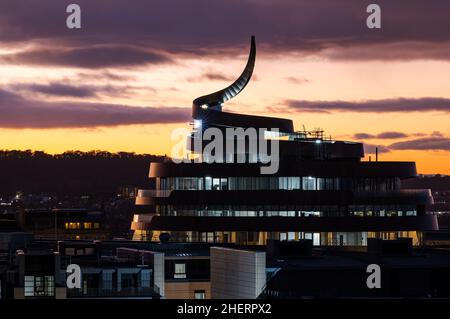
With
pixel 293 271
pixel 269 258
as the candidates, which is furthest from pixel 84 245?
pixel 293 271

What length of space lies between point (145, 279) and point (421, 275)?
2932cm

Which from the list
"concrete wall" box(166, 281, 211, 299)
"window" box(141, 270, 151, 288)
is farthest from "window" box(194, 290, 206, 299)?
"window" box(141, 270, 151, 288)

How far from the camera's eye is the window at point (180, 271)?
431 ft

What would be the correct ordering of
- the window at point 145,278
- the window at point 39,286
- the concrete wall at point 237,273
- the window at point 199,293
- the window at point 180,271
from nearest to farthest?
the window at point 39,286, the concrete wall at point 237,273, the window at point 145,278, the window at point 199,293, the window at point 180,271

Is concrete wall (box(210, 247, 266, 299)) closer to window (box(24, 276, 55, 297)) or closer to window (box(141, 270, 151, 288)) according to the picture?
window (box(141, 270, 151, 288))

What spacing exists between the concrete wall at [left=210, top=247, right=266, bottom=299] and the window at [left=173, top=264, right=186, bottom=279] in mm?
13389

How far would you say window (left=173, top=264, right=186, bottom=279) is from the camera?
431 feet

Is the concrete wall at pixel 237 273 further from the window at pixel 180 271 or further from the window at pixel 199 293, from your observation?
the window at pixel 180 271

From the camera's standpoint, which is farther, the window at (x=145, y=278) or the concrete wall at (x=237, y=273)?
the window at (x=145, y=278)

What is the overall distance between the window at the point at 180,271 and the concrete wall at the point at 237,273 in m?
13.4

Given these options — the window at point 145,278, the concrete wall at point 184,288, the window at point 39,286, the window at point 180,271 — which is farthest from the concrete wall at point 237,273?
the window at point 180,271

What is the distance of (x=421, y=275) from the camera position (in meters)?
132
